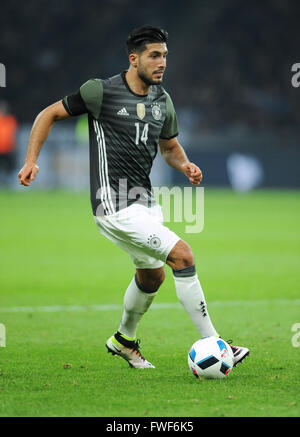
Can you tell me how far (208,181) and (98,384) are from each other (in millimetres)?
34164

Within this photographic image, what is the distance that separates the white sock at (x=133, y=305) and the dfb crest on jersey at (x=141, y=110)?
49.6 inches

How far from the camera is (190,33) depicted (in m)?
47.8

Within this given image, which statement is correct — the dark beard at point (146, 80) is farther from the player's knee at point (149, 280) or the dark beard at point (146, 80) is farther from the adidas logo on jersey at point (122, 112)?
the player's knee at point (149, 280)

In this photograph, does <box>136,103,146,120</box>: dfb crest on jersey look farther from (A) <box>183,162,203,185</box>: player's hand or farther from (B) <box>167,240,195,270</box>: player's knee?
(B) <box>167,240,195,270</box>: player's knee

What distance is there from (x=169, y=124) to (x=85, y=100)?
2.60 feet

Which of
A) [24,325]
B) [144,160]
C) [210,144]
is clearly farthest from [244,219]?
[210,144]

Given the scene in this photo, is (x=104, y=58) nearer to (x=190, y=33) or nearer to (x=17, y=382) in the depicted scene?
(x=190, y=33)

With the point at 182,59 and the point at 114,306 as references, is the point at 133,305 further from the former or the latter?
the point at 182,59

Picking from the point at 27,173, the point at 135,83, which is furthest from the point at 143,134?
the point at 27,173

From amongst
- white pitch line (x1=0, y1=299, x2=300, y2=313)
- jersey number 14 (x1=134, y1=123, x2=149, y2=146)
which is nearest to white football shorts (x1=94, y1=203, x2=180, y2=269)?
jersey number 14 (x1=134, y1=123, x2=149, y2=146)

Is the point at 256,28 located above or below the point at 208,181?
above

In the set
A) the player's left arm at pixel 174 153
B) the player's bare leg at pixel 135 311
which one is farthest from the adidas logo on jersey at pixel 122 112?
the player's bare leg at pixel 135 311

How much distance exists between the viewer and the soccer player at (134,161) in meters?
5.88

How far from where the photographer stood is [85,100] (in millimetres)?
6051
